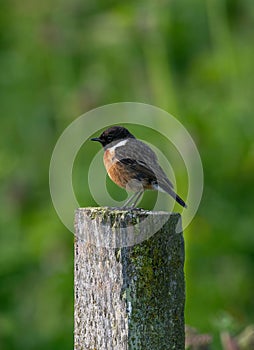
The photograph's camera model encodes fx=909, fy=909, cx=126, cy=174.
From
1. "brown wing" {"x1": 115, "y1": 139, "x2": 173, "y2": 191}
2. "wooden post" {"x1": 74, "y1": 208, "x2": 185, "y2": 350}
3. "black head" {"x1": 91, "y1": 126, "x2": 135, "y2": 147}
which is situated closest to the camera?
"wooden post" {"x1": 74, "y1": 208, "x2": 185, "y2": 350}

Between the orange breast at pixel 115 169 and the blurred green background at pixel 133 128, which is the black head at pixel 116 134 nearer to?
the orange breast at pixel 115 169

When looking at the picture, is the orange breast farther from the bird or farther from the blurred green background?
the blurred green background

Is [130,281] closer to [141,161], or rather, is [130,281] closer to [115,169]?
[141,161]

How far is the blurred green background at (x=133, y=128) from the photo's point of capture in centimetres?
800

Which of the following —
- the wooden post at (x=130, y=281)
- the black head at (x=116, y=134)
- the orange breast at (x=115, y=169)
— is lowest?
the wooden post at (x=130, y=281)

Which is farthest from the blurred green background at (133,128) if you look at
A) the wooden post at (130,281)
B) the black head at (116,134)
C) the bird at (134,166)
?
the wooden post at (130,281)

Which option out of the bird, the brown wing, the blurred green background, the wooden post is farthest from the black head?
the blurred green background

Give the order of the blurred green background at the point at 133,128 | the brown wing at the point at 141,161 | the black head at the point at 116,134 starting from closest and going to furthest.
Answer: the brown wing at the point at 141,161 → the black head at the point at 116,134 → the blurred green background at the point at 133,128

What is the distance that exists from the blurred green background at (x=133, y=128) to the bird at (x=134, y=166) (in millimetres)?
1632

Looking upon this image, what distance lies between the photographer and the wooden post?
131 inches

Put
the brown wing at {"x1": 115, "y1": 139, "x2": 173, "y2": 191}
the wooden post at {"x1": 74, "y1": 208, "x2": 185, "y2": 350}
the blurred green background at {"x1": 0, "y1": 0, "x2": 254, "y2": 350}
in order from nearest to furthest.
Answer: the wooden post at {"x1": 74, "y1": 208, "x2": 185, "y2": 350} → the brown wing at {"x1": 115, "y1": 139, "x2": 173, "y2": 191} → the blurred green background at {"x1": 0, "y1": 0, "x2": 254, "y2": 350}

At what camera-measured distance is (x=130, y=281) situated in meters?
3.33

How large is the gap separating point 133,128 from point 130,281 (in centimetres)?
558

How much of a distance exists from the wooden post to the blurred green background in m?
2.73
